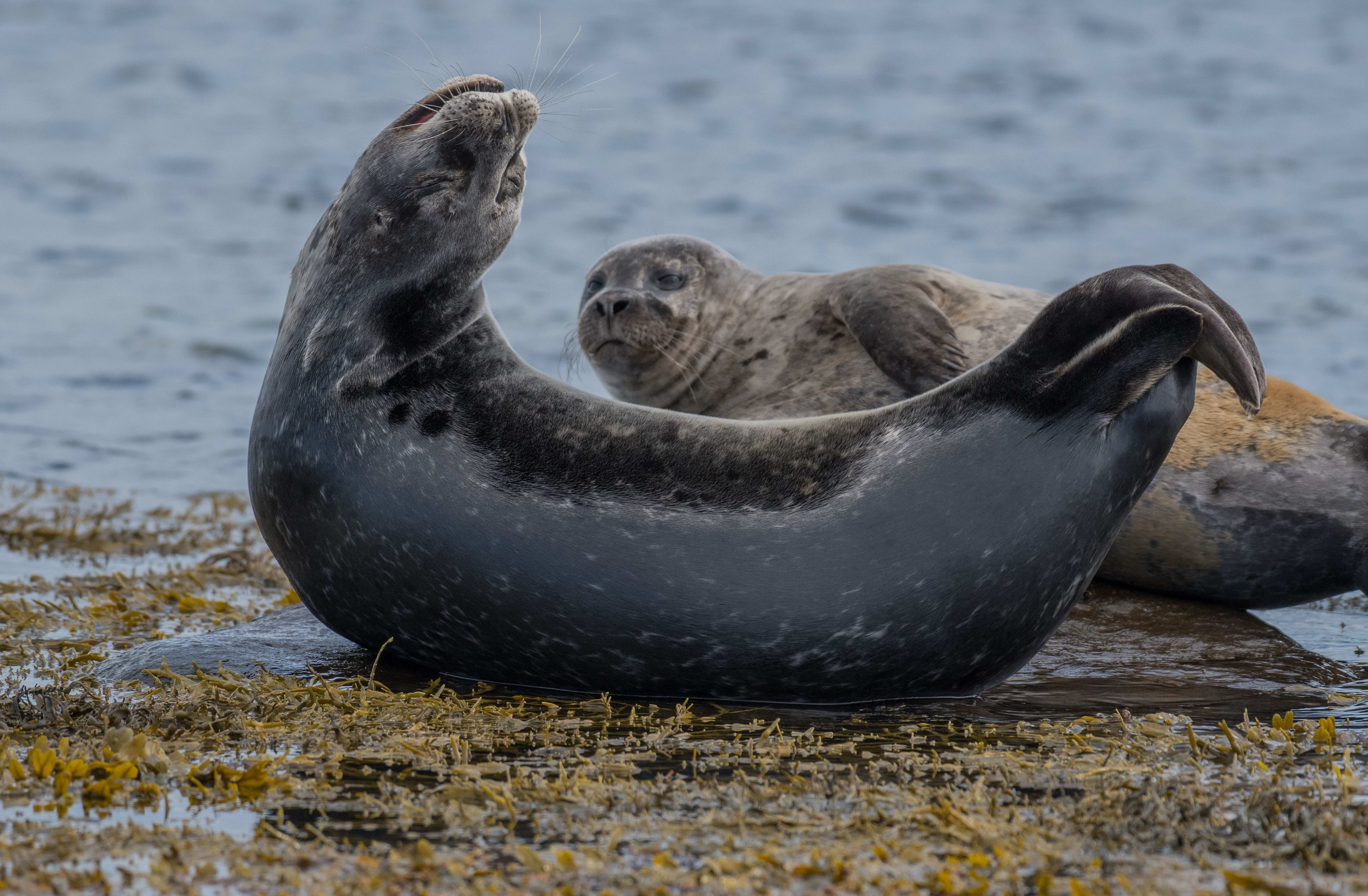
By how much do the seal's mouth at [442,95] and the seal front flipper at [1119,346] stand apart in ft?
5.64

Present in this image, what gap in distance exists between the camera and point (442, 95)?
447cm

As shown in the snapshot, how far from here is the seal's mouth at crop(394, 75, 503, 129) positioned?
14.6ft

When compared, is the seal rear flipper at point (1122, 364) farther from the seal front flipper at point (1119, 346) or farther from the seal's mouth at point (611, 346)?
the seal's mouth at point (611, 346)

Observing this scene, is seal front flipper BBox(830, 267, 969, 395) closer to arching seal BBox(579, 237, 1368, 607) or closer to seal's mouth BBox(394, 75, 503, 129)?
arching seal BBox(579, 237, 1368, 607)

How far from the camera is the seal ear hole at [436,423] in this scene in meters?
4.04

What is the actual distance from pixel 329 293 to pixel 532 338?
9.03 m

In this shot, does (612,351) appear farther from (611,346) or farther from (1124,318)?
(1124,318)

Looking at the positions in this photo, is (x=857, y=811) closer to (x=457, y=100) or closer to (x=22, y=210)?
(x=457, y=100)

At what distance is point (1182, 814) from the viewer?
2.88 m

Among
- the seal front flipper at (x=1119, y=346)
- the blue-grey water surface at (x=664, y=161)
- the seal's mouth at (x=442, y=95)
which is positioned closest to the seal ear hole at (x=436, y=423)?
the seal's mouth at (x=442, y=95)

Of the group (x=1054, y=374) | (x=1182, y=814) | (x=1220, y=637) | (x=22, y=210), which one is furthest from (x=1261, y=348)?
(x=22, y=210)

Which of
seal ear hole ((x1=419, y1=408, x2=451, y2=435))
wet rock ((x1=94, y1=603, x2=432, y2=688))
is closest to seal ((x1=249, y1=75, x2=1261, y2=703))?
seal ear hole ((x1=419, y1=408, x2=451, y2=435))

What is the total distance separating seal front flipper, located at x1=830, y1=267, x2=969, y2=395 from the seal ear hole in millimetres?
1770

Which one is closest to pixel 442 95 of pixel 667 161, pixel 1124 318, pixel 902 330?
pixel 902 330
